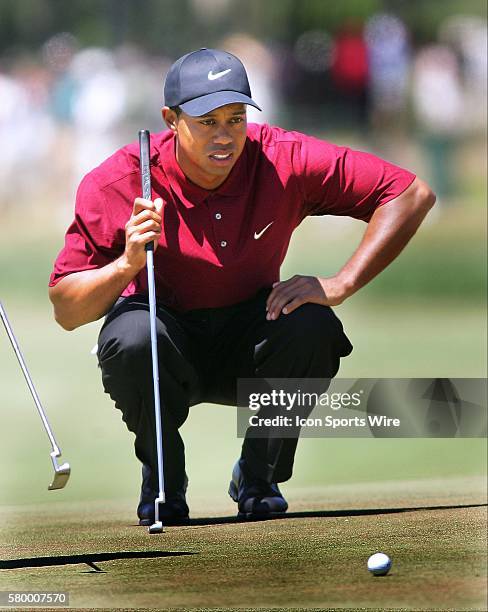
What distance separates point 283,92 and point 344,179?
21.3ft

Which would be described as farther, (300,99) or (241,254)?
(300,99)

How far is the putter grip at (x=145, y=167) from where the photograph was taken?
132 inches

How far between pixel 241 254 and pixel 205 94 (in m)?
0.46

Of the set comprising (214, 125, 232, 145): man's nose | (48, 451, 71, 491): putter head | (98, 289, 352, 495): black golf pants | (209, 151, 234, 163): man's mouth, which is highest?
(214, 125, 232, 145): man's nose

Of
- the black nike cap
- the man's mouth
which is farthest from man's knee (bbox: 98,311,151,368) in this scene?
the black nike cap

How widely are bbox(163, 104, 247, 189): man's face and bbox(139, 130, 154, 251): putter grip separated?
0.41ft

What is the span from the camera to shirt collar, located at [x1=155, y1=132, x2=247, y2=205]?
11.9 feet

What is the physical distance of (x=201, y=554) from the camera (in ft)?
10.1

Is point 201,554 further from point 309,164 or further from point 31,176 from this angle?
point 31,176

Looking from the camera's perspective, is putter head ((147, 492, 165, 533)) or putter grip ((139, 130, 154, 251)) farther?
putter grip ((139, 130, 154, 251))

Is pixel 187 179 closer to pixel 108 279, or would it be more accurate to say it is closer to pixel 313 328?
pixel 108 279

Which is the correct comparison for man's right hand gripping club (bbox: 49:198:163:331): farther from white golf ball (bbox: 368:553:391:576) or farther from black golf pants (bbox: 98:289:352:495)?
white golf ball (bbox: 368:553:391:576)

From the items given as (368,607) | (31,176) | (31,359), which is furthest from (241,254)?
(31,176)

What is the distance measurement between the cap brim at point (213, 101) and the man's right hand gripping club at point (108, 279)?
0.87ft
